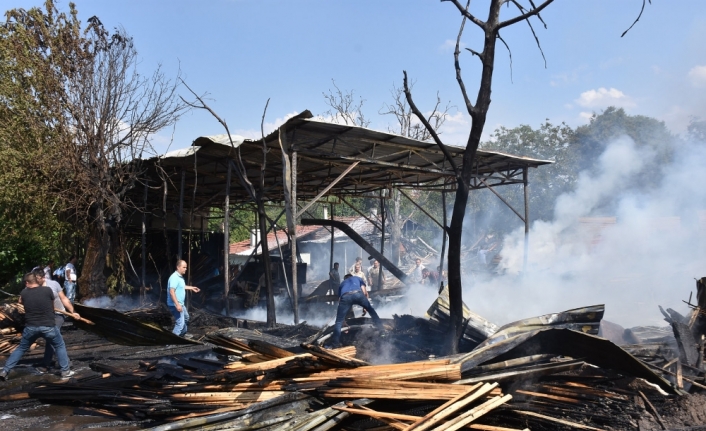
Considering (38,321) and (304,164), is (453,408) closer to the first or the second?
(38,321)

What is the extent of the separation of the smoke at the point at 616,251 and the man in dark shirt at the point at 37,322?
8112mm

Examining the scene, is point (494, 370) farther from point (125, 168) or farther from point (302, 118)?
point (125, 168)

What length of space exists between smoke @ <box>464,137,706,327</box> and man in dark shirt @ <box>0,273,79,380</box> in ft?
26.6

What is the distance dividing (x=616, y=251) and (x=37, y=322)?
19116 mm

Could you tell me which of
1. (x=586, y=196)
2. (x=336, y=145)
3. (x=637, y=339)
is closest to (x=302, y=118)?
(x=336, y=145)

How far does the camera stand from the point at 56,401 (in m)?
6.01


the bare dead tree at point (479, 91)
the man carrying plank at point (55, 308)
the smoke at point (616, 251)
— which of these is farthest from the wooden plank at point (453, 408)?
the smoke at point (616, 251)

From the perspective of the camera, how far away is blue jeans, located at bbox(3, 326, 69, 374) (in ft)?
23.6

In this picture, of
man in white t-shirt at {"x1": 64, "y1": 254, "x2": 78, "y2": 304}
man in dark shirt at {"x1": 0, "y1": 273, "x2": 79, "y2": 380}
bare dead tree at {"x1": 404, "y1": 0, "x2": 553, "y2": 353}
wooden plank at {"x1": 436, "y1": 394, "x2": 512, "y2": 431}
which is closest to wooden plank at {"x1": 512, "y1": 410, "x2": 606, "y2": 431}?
wooden plank at {"x1": 436, "y1": 394, "x2": 512, "y2": 431}

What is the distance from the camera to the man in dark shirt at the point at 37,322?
7152 mm

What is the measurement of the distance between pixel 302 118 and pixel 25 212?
11504 millimetres

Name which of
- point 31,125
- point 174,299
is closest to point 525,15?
point 174,299

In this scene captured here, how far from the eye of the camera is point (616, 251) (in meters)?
19.7

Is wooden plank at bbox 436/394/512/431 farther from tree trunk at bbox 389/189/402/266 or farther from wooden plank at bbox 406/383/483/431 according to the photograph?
tree trunk at bbox 389/189/402/266
